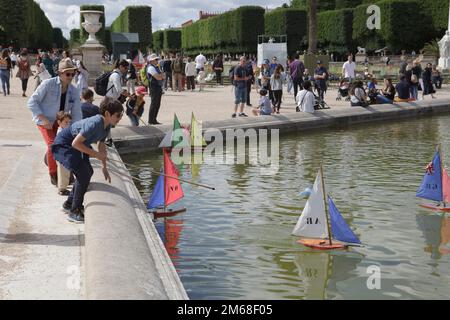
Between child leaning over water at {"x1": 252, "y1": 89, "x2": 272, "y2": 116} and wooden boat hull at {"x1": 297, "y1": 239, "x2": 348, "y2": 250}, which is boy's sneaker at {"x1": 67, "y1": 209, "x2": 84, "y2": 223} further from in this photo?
child leaning over water at {"x1": 252, "y1": 89, "x2": 272, "y2": 116}

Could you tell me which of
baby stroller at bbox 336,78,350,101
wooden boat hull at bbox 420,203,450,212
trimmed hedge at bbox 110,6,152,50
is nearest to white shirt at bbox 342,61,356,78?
baby stroller at bbox 336,78,350,101

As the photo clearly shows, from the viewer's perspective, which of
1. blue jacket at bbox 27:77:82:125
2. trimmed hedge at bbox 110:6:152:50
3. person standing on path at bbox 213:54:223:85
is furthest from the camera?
trimmed hedge at bbox 110:6:152:50

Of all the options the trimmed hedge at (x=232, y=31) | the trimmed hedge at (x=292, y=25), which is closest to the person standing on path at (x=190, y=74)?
the trimmed hedge at (x=292, y=25)

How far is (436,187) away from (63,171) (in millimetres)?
4081

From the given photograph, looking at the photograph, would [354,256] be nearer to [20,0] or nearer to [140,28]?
[20,0]

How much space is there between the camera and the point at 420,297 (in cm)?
567

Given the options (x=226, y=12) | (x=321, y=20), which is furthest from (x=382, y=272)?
(x=226, y=12)

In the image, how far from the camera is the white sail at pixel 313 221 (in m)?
6.70

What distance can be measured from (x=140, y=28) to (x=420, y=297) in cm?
7068

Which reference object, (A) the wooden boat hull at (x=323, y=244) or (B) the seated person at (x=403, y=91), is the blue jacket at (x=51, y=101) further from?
(B) the seated person at (x=403, y=91)

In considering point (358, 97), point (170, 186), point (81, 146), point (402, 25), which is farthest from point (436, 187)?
point (402, 25)

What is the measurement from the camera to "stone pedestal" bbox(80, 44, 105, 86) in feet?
89.4

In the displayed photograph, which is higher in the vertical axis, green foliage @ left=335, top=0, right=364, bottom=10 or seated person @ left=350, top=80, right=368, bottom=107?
green foliage @ left=335, top=0, right=364, bottom=10

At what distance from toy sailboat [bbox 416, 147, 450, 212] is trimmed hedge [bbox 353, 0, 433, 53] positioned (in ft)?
152
